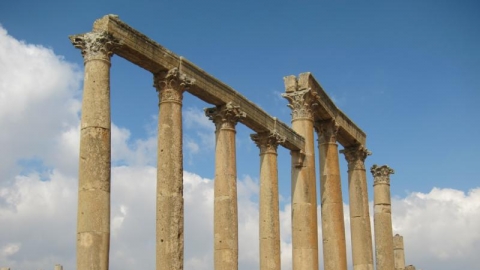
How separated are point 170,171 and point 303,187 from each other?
10752mm

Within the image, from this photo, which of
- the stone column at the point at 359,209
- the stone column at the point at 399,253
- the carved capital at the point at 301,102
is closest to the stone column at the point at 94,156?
the carved capital at the point at 301,102

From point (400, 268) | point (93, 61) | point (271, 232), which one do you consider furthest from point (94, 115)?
point (400, 268)

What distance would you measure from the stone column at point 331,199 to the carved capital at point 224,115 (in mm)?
9149

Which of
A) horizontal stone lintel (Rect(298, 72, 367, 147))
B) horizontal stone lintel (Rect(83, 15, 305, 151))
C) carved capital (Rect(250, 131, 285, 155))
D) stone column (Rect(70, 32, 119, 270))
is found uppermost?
horizontal stone lintel (Rect(298, 72, 367, 147))

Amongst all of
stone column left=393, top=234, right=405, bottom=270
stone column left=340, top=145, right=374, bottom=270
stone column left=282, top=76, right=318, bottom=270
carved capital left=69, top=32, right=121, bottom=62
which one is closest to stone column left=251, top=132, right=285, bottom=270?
stone column left=282, top=76, right=318, bottom=270

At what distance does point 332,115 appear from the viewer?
40.6 metres

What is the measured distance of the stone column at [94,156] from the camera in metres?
22.9

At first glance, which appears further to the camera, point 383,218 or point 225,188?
point 383,218

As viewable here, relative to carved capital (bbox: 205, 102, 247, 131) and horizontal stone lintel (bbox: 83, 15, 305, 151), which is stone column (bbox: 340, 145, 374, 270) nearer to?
horizontal stone lintel (bbox: 83, 15, 305, 151)

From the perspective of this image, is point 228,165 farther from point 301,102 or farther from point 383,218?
point 383,218

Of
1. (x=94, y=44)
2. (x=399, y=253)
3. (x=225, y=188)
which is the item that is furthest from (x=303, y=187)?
(x=399, y=253)

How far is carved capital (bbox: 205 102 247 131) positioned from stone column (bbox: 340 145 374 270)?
13643mm

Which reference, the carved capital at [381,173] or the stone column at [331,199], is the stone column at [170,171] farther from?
the carved capital at [381,173]

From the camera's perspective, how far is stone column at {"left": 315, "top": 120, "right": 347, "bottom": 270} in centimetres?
3856
